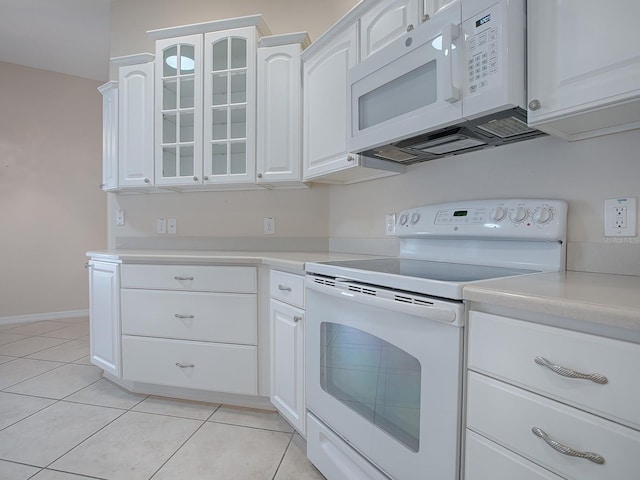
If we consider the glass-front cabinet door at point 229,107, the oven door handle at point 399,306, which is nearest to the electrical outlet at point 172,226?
the glass-front cabinet door at point 229,107

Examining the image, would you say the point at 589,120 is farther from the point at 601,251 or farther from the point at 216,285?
the point at 216,285

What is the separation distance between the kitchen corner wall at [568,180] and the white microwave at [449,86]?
8 centimetres

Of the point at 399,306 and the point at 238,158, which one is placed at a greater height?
the point at 238,158

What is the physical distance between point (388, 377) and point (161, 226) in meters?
2.16

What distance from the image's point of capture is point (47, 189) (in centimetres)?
371

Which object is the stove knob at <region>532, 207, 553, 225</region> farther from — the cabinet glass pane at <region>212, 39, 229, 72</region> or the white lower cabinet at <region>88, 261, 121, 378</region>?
the white lower cabinet at <region>88, 261, 121, 378</region>

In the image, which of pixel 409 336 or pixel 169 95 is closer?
pixel 409 336

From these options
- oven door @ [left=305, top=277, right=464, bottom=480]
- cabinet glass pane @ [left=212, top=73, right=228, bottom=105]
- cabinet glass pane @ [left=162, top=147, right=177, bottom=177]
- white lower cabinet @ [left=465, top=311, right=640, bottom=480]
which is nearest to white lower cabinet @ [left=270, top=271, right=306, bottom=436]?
oven door @ [left=305, top=277, right=464, bottom=480]

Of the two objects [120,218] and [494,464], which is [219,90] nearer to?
[120,218]

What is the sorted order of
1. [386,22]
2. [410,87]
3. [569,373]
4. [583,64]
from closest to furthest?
[569,373] → [583,64] → [410,87] → [386,22]

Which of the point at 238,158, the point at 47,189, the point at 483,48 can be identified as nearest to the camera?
the point at 483,48

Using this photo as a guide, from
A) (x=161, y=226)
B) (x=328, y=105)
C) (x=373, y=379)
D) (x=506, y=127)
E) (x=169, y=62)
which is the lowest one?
(x=373, y=379)

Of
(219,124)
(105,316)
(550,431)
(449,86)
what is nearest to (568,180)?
(449,86)

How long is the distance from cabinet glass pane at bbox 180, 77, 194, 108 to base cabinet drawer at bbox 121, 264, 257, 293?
1141mm
